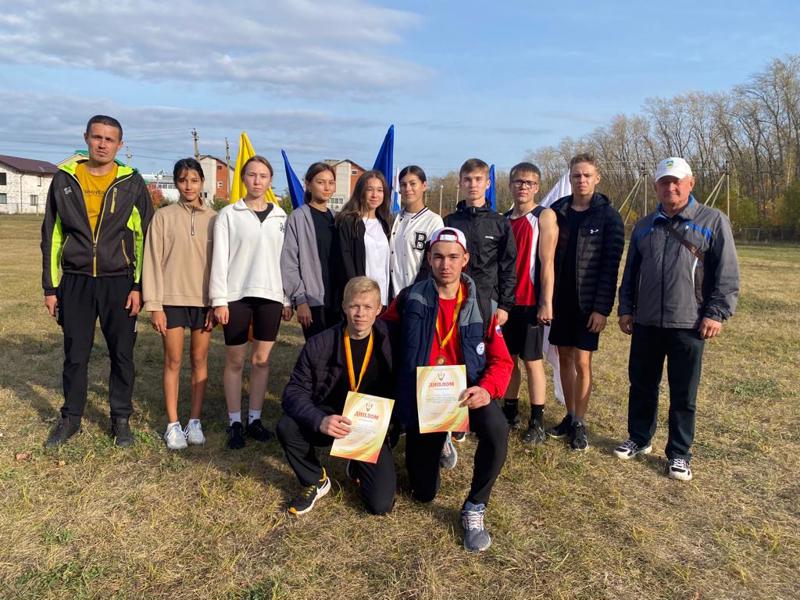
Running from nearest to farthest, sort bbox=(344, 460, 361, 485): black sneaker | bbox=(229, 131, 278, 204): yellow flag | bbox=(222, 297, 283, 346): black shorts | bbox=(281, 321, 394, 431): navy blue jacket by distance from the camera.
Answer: bbox=(281, 321, 394, 431): navy blue jacket, bbox=(344, 460, 361, 485): black sneaker, bbox=(222, 297, 283, 346): black shorts, bbox=(229, 131, 278, 204): yellow flag

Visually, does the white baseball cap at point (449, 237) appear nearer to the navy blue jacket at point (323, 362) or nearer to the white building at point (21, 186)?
the navy blue jacket at point (323, 362)

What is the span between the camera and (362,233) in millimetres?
4379

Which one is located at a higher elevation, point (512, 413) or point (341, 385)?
point (341, 385)

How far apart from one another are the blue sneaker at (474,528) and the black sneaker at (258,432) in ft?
6.49

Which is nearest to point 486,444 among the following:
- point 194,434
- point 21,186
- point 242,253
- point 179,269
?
point 242,253

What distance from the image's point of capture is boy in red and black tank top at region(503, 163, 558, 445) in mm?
4559

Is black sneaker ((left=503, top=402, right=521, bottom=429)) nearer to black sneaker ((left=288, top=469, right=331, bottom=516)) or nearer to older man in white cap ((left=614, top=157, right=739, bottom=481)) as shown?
older man in white cap ((left=614, top=157, right=739, bottom=481))

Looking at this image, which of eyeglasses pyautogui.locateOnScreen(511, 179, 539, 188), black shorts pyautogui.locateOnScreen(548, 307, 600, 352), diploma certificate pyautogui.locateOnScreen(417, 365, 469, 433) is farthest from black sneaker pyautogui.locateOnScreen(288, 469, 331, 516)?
eyeglasses pyautogui.locateOnScreen(511, 179, 539, 188)

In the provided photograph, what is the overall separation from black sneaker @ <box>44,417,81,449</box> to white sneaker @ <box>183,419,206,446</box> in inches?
33.3

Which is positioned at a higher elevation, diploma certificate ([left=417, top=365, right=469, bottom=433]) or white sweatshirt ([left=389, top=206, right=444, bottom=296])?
white sweatshirt ([left=389, top=206, right=444, bottom=296])

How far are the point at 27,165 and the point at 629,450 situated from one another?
293 feet

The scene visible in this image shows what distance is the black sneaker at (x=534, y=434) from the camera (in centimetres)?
475

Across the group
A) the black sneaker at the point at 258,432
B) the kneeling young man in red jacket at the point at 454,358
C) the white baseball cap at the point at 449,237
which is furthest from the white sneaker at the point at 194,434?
the white baseball cap at the point at 449,237

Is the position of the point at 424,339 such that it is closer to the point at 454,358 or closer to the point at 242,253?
the point at 454,358
